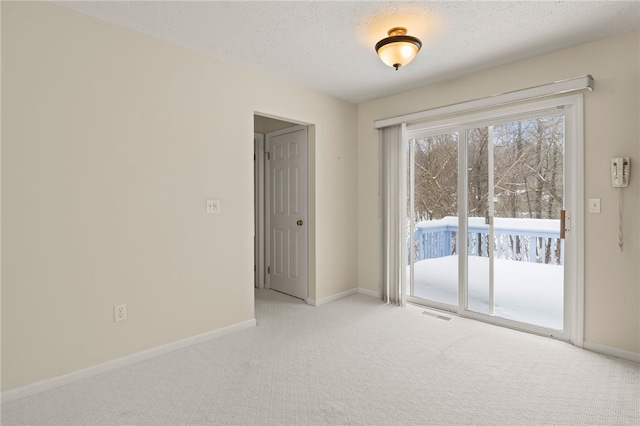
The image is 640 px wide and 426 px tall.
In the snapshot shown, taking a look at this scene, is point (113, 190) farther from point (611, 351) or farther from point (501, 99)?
point (611, 351)

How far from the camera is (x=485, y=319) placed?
3463mm

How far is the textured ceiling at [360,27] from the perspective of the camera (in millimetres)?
2264

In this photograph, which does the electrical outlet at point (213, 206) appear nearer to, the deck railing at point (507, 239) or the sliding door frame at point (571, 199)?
the deck railing at point (507, 239)

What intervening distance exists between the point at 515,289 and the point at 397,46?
2.53 m

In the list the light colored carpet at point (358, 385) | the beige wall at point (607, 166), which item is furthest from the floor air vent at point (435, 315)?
the beige wall at point (607, 166)

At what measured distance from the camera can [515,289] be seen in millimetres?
3391

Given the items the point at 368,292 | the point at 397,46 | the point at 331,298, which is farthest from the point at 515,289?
the point at 397,46

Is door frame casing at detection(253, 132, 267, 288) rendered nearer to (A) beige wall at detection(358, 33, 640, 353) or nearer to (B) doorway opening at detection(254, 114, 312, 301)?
(B) doorway opening at detection(254, 114, 312, 301)

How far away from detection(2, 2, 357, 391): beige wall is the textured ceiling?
254 mm

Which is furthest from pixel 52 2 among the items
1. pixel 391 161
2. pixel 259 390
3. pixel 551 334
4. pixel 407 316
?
pixel 551 334

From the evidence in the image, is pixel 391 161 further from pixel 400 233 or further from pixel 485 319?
pixel 485 319

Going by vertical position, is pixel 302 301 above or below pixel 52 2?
below

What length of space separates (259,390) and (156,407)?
60 centimetres

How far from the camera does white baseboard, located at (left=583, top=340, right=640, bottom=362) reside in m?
2.61
